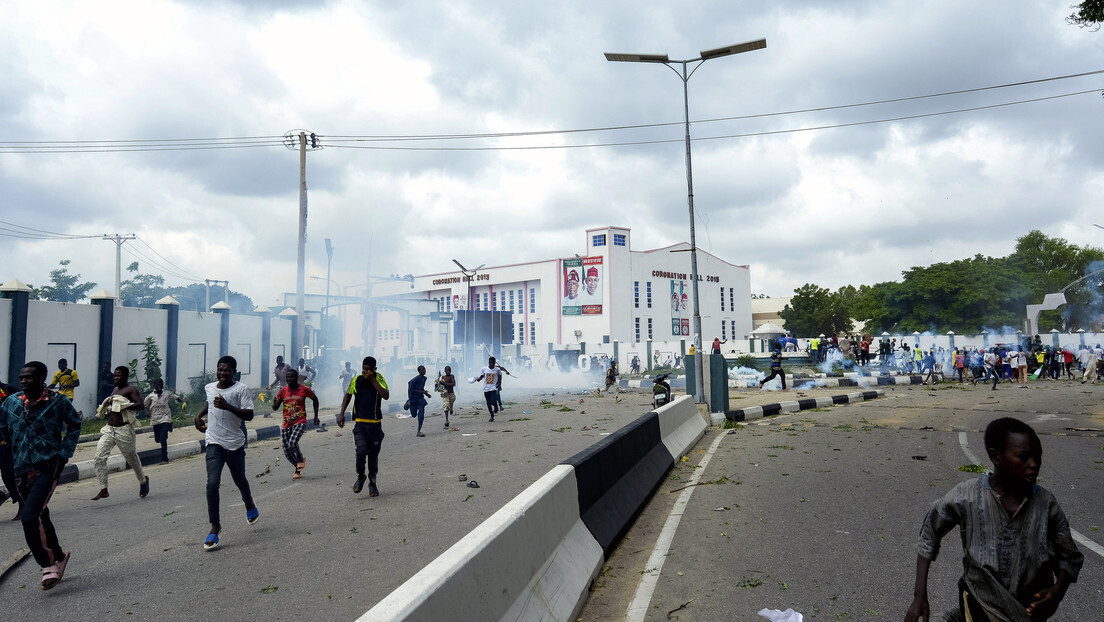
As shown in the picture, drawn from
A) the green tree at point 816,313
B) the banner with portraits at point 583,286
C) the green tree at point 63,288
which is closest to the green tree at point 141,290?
the green tree at point 63,288

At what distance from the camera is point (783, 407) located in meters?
18.9

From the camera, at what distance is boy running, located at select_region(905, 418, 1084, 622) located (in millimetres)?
2627

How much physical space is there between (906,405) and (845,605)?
1739cm

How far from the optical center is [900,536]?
5895mm

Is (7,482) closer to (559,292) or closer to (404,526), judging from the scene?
(404,526)

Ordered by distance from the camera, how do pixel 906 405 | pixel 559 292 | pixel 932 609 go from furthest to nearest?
pixel 559 292, pixel 906 405, pixel 932 609

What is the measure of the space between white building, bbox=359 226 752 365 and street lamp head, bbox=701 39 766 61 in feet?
114

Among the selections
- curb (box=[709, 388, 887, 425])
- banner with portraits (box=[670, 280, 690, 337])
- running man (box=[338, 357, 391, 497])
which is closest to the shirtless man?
running man (box=[338, 357, 391, 497])

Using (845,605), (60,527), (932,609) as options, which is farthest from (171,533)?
(932,609)

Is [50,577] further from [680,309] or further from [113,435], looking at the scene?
[680,309]

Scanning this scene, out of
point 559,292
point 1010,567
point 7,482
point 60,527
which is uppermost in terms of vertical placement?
point 559,292

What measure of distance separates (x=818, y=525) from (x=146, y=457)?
12.0 m

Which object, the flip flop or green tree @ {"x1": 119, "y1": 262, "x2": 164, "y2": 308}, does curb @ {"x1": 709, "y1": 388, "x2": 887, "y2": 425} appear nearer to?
the flip flop

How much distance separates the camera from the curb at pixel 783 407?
16128 millimetres
